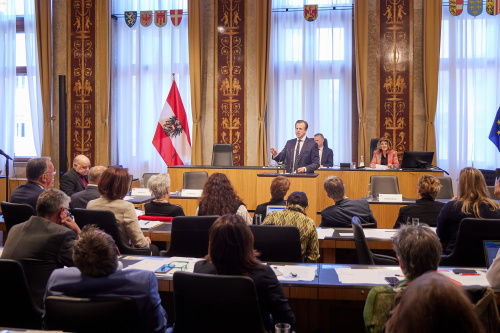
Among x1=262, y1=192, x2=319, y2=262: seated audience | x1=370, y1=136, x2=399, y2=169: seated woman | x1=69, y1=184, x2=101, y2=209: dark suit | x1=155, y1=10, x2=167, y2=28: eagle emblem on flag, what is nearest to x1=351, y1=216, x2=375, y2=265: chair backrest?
x1=262, y1=192, x2=319, y2=262: seated audience

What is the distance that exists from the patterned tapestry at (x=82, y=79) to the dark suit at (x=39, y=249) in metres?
8.22

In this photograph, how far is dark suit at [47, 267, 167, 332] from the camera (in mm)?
2252

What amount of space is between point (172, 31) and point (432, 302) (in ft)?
33.4

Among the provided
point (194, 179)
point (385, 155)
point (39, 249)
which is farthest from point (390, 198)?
point (39, 249)

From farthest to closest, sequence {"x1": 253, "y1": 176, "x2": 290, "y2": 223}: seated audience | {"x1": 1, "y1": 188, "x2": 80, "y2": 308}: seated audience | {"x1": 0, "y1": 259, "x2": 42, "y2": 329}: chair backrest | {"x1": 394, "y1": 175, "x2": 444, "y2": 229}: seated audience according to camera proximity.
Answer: {"x1": 253, "y1": 176, "x2": 290, "y2": 223}: seated audience → {"x1": 394, "y1": 175, "x2": 444, "y2": 229}: seated audience → {"x1": 1, "y1": 188, "x2": 80, "y2": 308}: seated audience → {"x1": 0, "y1": 259, "x2": 42, "y2": 329}: chair backrest

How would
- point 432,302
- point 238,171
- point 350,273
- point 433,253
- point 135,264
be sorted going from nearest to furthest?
point 432,302 → point 433,253 → point 350,273 → point 135,264 → point 238,171

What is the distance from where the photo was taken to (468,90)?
9805 mm

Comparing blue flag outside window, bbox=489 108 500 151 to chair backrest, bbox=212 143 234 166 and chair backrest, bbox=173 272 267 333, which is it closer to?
chair backrest, bbox=212 143 234 166

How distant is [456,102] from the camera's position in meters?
9.84

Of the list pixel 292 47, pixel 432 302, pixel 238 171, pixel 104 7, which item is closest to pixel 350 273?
pixel 432 302

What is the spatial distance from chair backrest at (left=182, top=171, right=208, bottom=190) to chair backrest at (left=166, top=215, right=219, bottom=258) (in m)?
3.78

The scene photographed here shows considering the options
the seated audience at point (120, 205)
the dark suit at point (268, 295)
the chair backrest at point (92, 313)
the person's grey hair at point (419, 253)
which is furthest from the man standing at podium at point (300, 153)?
the chair backrest at point (92, 313)

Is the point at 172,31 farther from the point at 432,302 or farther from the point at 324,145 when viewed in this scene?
the point at 432,302

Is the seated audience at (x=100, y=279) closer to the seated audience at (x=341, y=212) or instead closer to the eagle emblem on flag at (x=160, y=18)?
the seated audience at (x=341, y=212)
